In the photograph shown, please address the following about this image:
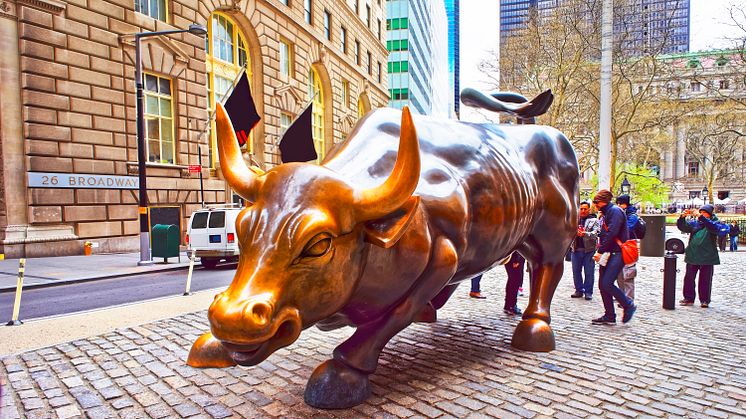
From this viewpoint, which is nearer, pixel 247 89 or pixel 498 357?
pixel 498 357

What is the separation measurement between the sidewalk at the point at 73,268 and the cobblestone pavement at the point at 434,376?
642 cm

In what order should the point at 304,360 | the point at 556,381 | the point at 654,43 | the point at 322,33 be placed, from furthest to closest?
the point at 322,33 → the point at 654,43 → the point at 304,360 → the point at 556,381

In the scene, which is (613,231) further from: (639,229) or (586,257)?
(586,257)

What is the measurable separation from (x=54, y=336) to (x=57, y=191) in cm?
1144

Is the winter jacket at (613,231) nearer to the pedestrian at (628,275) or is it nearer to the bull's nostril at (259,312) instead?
the pedestrian at (628,275)

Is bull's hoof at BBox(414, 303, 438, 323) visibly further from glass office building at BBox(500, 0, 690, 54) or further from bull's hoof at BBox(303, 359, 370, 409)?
glass office building at BBox(500, 0, 690, 54)

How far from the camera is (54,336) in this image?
5.19 meters

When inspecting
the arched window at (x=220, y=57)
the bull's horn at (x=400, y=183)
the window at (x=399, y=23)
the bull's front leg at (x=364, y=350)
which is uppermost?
the window at (x=399, y=23)

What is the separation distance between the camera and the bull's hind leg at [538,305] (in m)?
4.50

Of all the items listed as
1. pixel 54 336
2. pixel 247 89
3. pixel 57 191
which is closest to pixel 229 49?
pixel 247 89

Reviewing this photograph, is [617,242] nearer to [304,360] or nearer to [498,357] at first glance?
[498,357]

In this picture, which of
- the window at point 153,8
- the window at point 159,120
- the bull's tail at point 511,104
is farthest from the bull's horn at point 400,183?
the window at point 153,8

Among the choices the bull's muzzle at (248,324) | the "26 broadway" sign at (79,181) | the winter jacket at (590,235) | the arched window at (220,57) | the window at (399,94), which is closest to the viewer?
the bull's muzzle at (248,324)

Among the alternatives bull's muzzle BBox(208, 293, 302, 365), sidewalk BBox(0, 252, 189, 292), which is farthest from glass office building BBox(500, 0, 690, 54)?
bull's muzzle BBox(208, 293, 302, 365)
